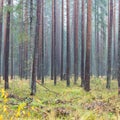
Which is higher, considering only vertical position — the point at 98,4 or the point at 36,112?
the point at 98,4

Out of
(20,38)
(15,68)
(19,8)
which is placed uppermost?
(19,8)

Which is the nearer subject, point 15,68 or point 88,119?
point 88,119

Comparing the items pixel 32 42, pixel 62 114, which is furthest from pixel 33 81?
pixel 62 114

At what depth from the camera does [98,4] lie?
3872 centimetres

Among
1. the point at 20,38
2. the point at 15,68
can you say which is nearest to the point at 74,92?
the point at 20,38

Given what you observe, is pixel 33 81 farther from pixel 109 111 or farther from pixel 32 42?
pixel 109 111

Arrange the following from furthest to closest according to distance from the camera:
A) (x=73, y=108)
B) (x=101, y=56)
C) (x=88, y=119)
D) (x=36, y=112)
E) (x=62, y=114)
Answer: (x=101, y=56) < (x=73, y=108) < (x=36, y=112) < (x=62, y=114) < (x=88, y=119)

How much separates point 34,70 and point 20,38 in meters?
2.04

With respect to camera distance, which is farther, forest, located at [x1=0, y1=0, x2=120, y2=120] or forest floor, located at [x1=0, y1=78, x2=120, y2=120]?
forest, located at [x1=0, y1=0, x2=120, y2=120]

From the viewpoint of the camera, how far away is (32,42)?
14625 mm

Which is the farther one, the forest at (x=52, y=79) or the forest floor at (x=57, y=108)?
the forest at (x=52, y=79)

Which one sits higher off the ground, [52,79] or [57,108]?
[57,108]

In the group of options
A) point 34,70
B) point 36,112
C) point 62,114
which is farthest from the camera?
point 34,70

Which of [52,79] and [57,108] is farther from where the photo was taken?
[52,79]
